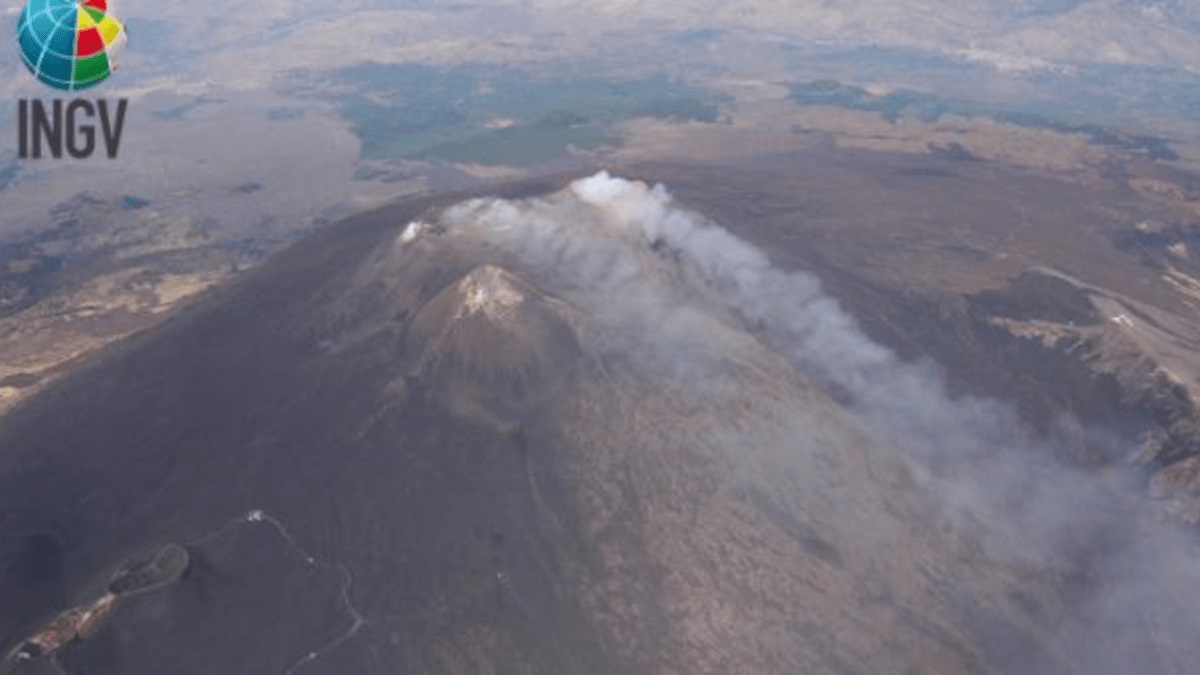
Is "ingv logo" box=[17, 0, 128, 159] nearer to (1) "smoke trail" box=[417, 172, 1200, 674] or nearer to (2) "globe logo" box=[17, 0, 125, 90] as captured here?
(2) "globe logo" box=[17, 0, 125, 90]

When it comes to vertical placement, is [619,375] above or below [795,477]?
above

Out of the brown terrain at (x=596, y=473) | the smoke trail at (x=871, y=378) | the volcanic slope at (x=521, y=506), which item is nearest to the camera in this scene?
the volcanic slope at (x=521, y=506)

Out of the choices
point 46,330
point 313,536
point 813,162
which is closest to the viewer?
point 313,536

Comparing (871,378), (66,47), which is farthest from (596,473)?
(66,47)

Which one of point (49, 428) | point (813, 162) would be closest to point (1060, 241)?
point (813, 162)

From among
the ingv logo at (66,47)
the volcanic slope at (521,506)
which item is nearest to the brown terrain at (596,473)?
the volcanic slope at (521,506)

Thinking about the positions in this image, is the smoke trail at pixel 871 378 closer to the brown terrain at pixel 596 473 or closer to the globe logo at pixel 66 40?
the brown terrain at pixel 596 473

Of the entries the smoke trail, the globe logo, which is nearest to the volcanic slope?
the smoke trail

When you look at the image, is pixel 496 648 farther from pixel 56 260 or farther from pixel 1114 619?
pixel 56 260
